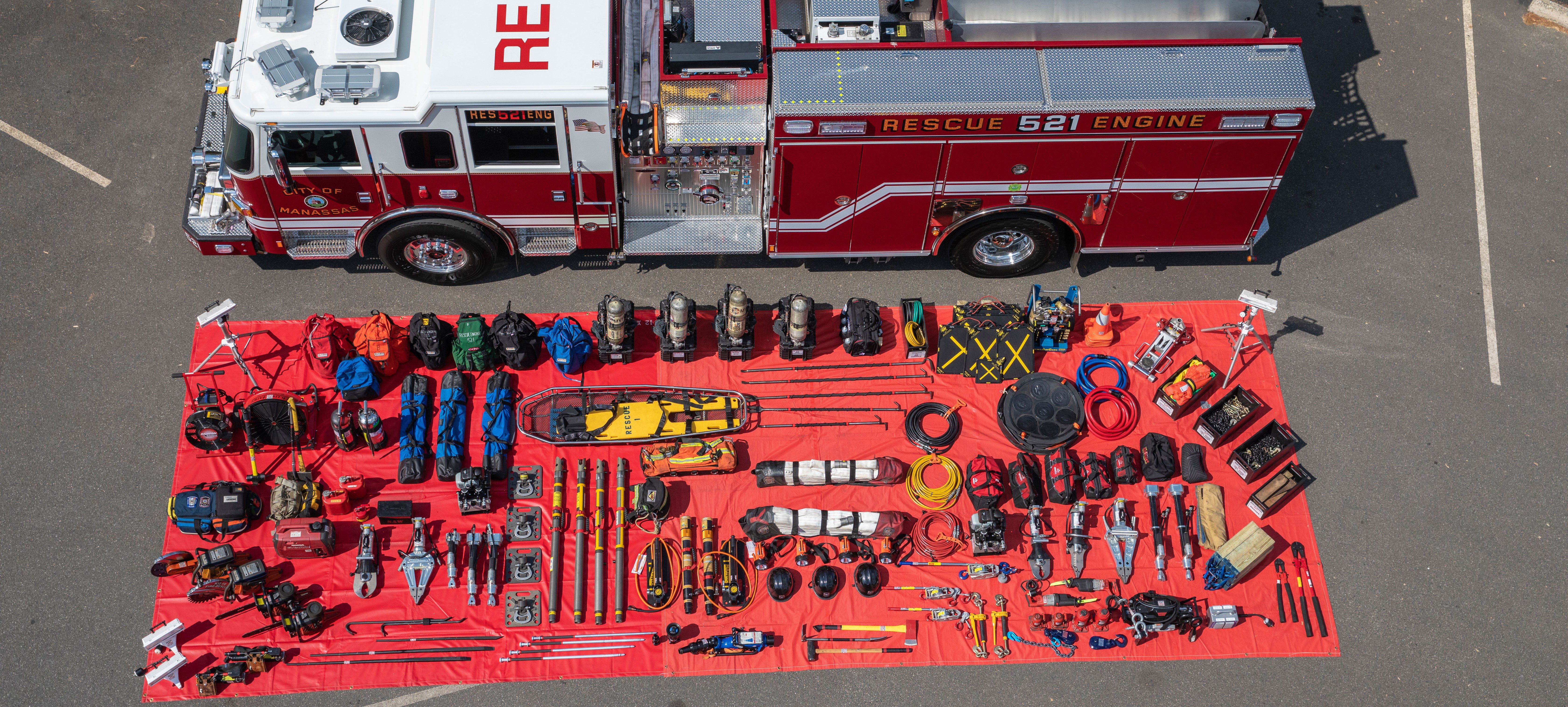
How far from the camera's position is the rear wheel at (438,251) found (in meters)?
14.7

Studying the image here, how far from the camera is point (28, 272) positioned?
15.5 metres

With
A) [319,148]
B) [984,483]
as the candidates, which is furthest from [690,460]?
[319,148]

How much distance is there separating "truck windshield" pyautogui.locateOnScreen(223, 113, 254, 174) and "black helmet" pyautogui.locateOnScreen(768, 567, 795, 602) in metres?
8.16

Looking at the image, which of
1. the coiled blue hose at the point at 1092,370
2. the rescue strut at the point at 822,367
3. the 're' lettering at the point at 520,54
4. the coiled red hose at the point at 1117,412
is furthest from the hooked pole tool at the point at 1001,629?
the 're' lettering at the point at 520,54

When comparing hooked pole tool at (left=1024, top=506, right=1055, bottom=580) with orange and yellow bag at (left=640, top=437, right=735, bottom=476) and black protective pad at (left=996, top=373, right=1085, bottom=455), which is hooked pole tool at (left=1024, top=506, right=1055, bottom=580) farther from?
orange and yellow bag at (left=640, top=437, right=735, bottom=476)

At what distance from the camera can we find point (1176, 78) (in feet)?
43.9

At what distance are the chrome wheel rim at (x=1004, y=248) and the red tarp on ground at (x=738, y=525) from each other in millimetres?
965

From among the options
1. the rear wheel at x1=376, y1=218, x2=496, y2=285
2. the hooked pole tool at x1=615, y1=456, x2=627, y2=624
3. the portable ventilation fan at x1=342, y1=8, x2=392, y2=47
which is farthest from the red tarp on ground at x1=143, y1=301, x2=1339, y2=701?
the portable ventilation fan at x1=342, y1=8, x2=392, y2=47

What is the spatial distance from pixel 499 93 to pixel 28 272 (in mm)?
7854

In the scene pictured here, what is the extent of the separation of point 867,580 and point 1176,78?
23.4 feet

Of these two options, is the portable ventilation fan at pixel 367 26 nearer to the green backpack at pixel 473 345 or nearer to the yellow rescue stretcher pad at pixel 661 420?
the green backpack at pixel 473 345

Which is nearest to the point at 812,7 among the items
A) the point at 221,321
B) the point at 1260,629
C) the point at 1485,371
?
the point at 221,321

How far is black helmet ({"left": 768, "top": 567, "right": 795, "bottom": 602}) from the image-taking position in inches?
524

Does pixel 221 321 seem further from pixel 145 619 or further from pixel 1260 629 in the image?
pixel 1260 629
